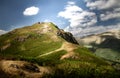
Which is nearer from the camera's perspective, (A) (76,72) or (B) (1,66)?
(B) (1,66)

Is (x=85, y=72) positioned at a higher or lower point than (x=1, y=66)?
lower

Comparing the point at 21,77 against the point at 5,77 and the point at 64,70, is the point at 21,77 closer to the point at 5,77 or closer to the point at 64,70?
the point at 5,77

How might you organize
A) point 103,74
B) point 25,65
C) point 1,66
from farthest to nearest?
point 103,74, point 25,65, point 1,66

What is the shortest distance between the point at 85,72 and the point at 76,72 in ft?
26.9

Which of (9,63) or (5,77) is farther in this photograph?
(9,63)

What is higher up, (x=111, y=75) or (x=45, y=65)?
(x=45, y=65)

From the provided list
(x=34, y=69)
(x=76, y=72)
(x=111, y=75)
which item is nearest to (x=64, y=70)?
(x=76, y=72)

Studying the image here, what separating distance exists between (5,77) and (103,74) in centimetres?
8301

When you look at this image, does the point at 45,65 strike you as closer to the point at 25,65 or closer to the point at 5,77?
the point at 25,65

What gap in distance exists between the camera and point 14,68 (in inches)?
6127

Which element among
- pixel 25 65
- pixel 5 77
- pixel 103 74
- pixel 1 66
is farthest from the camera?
pixel 103 74

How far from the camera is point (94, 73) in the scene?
194 metres

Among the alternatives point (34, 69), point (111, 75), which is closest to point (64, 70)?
point (34, 69)

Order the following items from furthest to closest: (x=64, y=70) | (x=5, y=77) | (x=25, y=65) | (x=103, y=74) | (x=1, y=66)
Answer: (x=103, y=74) → (x=64, y=70) → (x=25, y=65) → (x=1, y=66) → (x=5, y=77)
